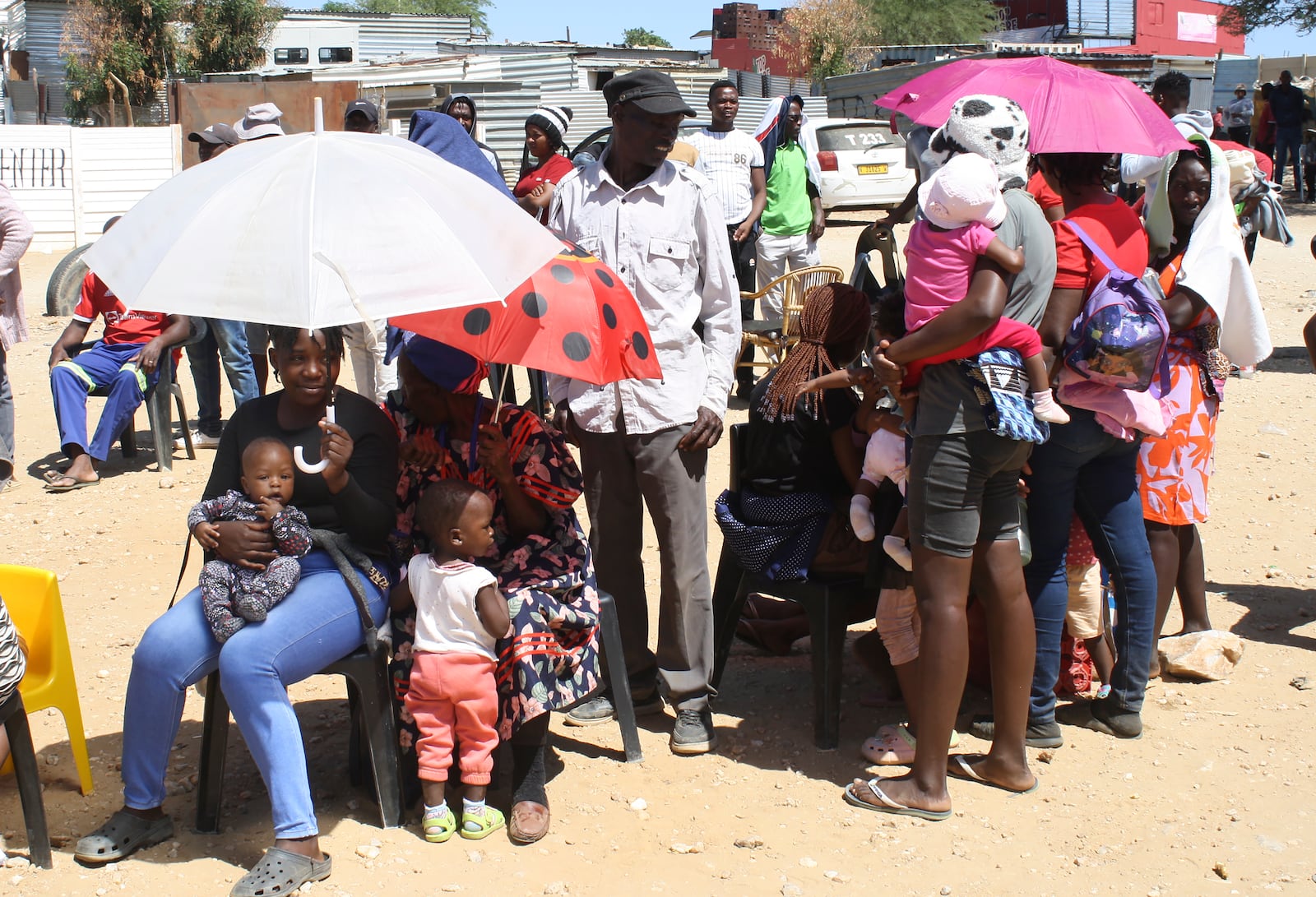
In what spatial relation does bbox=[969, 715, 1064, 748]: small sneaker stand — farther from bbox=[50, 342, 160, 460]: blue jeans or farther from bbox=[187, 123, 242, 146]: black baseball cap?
bbox=[187, 123, 242, 146]: black baseball cap

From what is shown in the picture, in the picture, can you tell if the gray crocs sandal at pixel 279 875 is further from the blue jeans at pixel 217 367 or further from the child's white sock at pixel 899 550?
the blue jeans at pixel 217 367

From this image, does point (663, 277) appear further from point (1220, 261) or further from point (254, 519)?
point (1220, 261)

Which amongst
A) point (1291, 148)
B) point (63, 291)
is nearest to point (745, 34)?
point (1291, 148)

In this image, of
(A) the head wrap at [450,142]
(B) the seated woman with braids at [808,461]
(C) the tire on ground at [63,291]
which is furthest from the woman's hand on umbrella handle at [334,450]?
(C) the tire on ground at [63,291]

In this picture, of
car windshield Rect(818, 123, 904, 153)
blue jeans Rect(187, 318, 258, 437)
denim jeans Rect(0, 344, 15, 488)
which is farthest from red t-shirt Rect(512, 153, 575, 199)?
car windshield Rect(818, 123, 904, 153)

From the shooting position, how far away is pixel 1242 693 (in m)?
4.46

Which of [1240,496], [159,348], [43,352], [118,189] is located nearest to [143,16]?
[118,189]

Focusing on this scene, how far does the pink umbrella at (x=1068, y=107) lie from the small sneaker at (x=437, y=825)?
264 centimetres

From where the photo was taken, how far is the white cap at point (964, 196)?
10.4 ft

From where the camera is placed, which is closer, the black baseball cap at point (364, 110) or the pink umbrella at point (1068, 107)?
the pink umbrella at point (1068, 107)

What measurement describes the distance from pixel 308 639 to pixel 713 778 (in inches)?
54.5

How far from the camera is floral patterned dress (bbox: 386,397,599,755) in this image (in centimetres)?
354

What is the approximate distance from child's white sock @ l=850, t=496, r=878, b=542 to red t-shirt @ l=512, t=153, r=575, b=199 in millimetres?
4996

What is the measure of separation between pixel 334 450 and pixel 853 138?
18146 millimetres
